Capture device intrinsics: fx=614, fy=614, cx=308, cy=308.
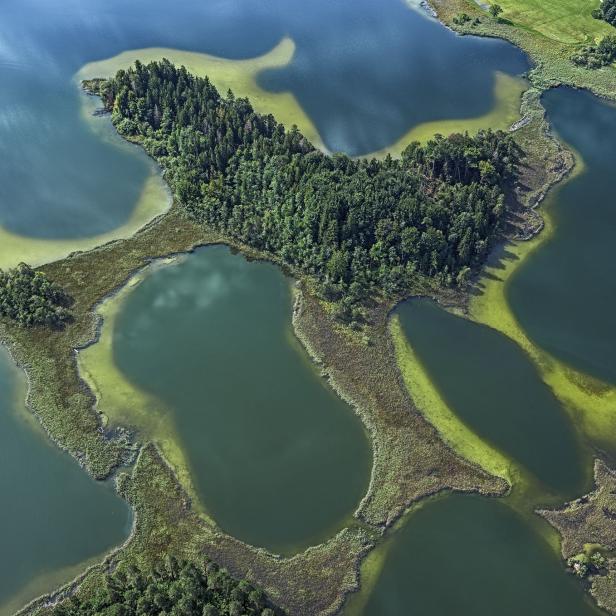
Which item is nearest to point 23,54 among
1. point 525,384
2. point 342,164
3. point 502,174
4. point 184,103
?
point 184,103

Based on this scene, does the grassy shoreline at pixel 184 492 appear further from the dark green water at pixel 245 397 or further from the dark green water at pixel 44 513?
the dark green water at pixel 245 397

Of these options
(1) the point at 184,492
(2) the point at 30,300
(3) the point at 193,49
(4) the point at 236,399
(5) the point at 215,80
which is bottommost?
(2) the point at 30,300

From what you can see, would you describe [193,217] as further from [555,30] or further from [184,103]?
[555,30]

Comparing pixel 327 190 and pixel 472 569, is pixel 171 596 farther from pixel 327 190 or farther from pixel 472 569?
pixel 327 190

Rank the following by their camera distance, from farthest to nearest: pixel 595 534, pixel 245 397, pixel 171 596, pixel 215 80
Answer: pixel 215 80, pixel 245 397, pixel 595 534, pixel 171 596

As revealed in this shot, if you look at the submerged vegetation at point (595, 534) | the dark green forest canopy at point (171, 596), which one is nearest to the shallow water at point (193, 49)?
the dark green forest canopy at point (171, 596)

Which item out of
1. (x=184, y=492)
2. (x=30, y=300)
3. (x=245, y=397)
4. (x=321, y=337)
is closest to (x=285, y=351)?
(x=321, y=337)
